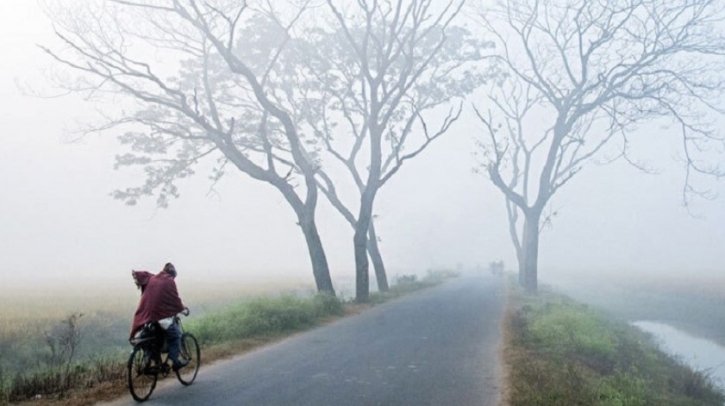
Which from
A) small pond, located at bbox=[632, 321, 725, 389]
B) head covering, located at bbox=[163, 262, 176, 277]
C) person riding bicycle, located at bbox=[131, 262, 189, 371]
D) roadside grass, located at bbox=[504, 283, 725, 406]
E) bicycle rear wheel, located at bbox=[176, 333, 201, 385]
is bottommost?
small pond, located at bbox=[632, 321, 725, 389]

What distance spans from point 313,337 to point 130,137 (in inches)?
504

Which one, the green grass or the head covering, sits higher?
the head covering

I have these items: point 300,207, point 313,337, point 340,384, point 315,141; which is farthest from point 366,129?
point 340,384

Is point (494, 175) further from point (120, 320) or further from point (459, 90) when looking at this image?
point (120, 320)

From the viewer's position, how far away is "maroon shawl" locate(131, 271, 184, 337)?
26.4 ft

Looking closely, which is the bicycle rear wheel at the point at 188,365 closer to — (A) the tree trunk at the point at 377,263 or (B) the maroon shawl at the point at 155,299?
(B) the maroon shawl at the point at 155,299

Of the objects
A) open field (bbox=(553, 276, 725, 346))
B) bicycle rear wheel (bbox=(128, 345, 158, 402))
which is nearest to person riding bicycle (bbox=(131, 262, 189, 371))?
bicycle rear wheel (bbox=(128, 345, 158, 402))

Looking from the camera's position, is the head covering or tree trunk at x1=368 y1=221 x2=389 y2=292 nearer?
the head covering

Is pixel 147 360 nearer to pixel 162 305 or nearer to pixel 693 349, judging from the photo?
pixel 162 305

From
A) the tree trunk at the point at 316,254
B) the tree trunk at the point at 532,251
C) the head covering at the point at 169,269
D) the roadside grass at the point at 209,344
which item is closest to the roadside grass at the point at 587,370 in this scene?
the head covering at the point at 169,269

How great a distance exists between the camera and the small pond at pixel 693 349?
50.1 ft

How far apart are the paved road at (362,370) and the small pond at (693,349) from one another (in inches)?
234

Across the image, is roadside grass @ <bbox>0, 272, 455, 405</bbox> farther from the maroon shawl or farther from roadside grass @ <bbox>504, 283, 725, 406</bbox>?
roadside grass @ <bbox>504, 283, 725, 406</bbox>

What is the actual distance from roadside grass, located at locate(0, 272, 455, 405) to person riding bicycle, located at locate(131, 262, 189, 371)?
99cm
